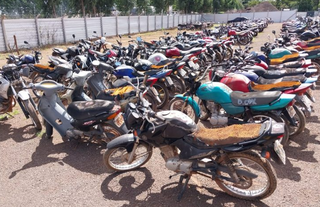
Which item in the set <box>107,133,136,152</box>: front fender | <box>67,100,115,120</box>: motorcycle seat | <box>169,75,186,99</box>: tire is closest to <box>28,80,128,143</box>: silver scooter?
<box>67,100,115,120</box>: motorcycle seat

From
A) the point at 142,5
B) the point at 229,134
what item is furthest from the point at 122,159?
the point at 142,5

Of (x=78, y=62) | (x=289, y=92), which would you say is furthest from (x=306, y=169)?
(x=78, y=62)

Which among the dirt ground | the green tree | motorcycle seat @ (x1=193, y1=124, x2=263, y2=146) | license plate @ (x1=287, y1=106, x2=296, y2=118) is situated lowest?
the dirt ground

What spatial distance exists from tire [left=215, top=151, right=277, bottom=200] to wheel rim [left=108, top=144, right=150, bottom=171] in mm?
934

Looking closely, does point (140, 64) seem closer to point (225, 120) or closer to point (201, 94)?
point (201, 94)

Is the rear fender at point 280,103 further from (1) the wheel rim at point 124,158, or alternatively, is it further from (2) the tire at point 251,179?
(1) the wheel rim at point 124,158

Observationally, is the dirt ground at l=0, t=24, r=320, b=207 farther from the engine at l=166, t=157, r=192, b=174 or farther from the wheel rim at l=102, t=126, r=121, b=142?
the wheel rim at l=102, t=126, r=121, b=142

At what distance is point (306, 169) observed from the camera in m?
3.02

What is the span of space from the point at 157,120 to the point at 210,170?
723mm

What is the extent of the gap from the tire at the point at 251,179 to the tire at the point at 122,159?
34.9 inches

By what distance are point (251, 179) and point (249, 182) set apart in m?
0.04

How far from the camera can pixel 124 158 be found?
2875 mm

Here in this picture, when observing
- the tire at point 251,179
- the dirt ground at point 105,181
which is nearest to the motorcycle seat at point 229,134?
the tire at point 251,179

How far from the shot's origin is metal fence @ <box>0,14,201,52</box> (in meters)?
13.4
